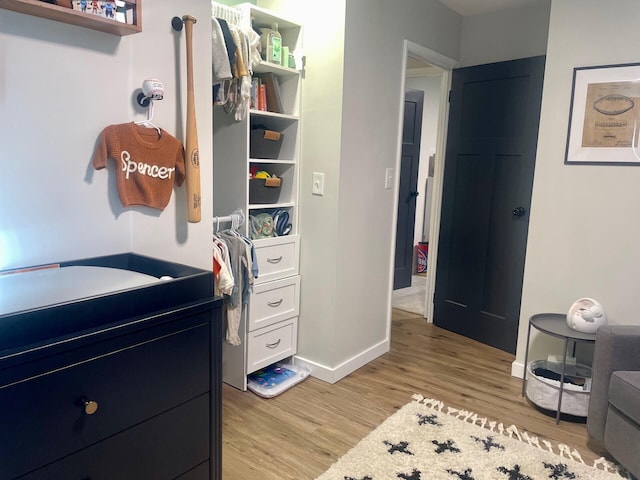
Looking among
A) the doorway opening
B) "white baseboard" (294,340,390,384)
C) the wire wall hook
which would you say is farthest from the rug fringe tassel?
the wire wall hook

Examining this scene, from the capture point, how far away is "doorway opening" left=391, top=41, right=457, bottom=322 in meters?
3.50

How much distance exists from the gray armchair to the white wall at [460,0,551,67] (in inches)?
79.6

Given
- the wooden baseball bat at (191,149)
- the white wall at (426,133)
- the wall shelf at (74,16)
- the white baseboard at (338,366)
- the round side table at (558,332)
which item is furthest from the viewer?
the white wall at (426,133)

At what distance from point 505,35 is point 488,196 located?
113 cm

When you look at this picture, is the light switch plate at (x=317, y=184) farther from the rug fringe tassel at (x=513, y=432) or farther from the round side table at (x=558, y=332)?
the round side table at (x=558, y=332)

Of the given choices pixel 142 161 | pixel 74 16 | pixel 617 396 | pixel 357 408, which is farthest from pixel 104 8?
pixel 617 396

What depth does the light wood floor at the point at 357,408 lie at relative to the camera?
2.08 meters

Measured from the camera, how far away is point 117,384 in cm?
117

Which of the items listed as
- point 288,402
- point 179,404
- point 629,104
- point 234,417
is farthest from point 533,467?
point 629,104

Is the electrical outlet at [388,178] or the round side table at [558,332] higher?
the electrical outlet at [388,178]

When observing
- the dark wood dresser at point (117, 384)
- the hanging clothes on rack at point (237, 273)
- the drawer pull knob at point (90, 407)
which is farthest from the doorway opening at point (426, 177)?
the drawer pull knob at point (90, 407)

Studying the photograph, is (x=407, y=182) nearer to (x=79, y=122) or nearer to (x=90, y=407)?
(x=79, y=122)

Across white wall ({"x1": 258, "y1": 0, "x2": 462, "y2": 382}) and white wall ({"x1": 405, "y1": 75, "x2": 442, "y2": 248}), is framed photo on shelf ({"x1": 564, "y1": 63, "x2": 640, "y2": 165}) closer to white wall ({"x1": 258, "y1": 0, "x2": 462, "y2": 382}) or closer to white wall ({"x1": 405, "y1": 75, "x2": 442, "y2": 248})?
white wall ({"x1": 258, "y1": 0, "x2": 462, "y2": 382})

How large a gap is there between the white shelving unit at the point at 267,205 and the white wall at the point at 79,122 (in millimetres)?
715
